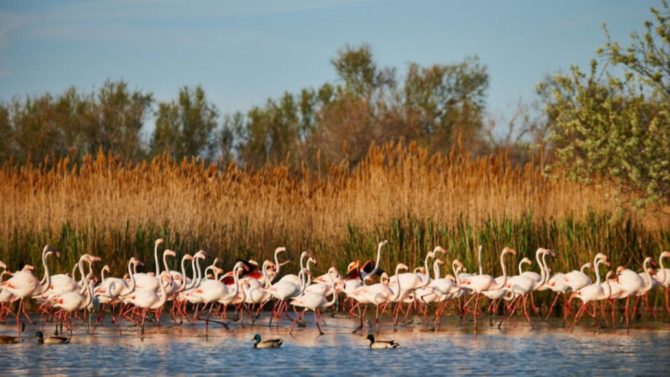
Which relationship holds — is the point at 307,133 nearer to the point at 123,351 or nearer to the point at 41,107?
the point at 41,107

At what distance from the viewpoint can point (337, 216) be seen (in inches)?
834

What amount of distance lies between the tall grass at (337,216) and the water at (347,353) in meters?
3.02

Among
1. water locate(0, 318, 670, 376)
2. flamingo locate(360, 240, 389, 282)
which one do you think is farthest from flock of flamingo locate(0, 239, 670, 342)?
water locate(0, 318, 670, 376)

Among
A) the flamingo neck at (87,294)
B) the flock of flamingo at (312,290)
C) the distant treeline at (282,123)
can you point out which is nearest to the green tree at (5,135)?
the distant treeline at (282,123)

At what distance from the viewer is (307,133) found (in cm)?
5700

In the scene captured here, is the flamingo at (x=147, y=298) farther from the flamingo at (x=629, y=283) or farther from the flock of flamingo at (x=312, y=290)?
the flamingo at (x=629, y=283)

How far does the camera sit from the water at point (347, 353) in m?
11.7

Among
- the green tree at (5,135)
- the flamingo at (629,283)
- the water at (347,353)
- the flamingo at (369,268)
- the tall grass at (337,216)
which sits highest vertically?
the green tree at (5,135)

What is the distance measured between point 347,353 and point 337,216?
8.13m

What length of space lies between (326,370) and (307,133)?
4556cm

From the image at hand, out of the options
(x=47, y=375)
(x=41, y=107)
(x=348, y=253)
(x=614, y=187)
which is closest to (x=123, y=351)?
(x=47, y=375)

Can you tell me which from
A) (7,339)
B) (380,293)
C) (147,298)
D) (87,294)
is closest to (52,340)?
(7,339)

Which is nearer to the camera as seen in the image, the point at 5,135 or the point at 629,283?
the point at 629,283

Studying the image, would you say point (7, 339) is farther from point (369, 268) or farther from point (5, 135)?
point (5, 135)
